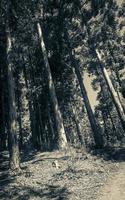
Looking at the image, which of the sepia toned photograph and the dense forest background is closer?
the sepia toned photograph

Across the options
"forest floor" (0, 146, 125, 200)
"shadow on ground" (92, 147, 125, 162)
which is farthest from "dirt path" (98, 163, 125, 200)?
"shadow on ground" (92, 147, 125, 162)

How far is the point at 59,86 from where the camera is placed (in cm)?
3453

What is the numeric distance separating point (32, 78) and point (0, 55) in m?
Result: 6.65

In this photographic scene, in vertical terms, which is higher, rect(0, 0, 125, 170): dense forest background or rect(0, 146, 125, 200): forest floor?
rect(0, 0, 125, 170): dense forest background

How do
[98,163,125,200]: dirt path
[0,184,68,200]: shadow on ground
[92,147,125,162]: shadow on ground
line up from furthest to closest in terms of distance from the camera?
[92,147,125,162]: shadow on ground → [0,184,68,200]: shadow on ground → [98,163,125,200]: dirt path

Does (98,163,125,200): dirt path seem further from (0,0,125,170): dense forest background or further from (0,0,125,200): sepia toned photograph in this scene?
(0,0,125,170): dense forest background

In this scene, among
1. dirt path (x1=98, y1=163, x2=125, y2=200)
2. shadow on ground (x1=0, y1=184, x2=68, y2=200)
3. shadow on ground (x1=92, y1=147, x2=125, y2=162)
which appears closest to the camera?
dirt path (x1=98, y1=163, x2=125, y2=200)

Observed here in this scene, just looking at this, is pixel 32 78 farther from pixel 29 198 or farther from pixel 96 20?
pixel 29 198

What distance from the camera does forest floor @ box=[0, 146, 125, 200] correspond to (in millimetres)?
11273

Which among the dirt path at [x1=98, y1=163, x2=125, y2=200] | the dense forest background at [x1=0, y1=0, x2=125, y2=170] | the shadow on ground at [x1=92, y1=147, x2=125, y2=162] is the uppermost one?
the dense forest background at [x1=0, y1=0, x2=125, y2=170]

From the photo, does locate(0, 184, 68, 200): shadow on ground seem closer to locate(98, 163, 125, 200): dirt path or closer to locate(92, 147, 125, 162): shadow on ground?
locate(98, 163, 125, 200): dirt path

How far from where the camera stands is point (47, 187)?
40.6 ft

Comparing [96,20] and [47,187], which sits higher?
[96,20]

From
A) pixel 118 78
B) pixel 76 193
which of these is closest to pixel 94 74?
pixel 118 78
